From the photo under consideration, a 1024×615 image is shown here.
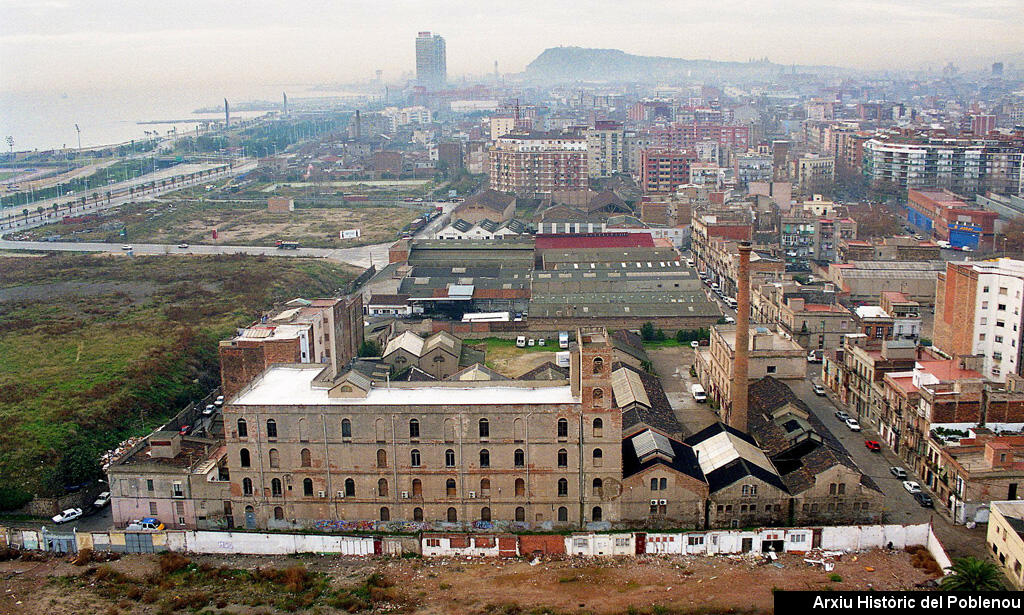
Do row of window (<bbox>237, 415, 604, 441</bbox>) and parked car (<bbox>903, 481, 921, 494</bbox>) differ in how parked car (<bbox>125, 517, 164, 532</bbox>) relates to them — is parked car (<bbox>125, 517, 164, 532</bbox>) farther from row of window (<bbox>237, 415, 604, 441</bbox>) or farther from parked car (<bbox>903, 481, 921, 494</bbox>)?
parked car (<bbox>903, 481, 921, 494</bbox>)

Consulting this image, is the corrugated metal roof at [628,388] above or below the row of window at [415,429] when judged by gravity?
below

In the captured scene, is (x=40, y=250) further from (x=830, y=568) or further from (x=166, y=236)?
(x=830, y=568)

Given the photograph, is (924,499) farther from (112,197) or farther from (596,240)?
(112,197)

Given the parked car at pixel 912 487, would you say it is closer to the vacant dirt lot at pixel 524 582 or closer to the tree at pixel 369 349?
the vacant dirt lot at pixel 524 582

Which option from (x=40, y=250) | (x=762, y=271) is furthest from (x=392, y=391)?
(x=40, y=250)

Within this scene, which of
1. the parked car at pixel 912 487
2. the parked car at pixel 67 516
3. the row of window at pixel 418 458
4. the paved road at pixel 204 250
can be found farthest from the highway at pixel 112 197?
the parked car at pixel 912 487

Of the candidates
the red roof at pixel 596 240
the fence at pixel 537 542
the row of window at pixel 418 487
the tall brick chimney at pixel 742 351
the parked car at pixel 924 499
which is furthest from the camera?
the red roof at pixel 596 240
